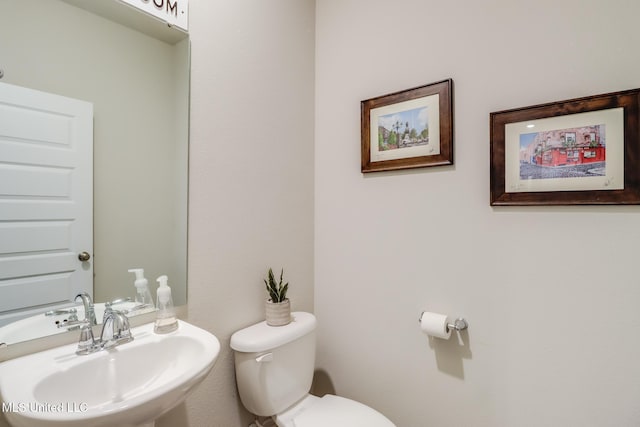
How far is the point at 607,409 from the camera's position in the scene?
1.04 m

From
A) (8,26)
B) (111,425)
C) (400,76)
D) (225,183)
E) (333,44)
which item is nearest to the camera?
(111,425)

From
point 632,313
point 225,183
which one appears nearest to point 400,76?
point 225,183

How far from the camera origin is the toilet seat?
4.04 ft

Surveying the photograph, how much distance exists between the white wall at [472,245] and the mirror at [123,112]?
76 centimetres

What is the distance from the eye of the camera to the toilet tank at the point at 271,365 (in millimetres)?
1246

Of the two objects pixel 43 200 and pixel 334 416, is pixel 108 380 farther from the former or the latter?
pixel 334 416

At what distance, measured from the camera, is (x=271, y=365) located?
1270 millimetres

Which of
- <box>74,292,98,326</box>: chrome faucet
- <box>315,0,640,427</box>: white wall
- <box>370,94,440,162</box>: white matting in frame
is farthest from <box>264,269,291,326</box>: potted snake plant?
<box>370,94,440,162</box>: white matting in frame

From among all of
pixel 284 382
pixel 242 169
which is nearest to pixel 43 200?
pixel 242 169

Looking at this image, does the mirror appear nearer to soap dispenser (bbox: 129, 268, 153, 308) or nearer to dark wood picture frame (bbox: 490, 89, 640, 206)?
soap dispenser (bbox: 129, 268, 153, 308)

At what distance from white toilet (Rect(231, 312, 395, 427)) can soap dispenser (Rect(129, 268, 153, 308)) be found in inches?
14.2

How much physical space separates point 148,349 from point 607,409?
1.47 metres

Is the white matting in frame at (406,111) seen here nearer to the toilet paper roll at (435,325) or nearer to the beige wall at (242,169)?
the beige wall at (242,169)

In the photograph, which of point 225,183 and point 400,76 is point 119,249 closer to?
point 225,183
